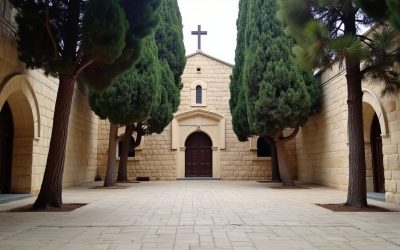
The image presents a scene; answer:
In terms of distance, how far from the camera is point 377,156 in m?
10.1

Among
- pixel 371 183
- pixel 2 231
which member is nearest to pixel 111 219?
pixel 2 231

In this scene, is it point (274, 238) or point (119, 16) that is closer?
point (274, 238)

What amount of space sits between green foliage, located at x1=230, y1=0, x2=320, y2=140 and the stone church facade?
0.92m

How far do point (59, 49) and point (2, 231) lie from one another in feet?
12.4

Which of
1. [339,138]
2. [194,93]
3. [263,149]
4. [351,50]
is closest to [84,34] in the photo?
[351,50]

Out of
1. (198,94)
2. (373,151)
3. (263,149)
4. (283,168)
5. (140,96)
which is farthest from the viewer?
(198,94)

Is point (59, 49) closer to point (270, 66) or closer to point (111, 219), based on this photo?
point (111, 219)

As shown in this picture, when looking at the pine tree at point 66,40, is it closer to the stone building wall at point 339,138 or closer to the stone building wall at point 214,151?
the stone building wall at point 339,138

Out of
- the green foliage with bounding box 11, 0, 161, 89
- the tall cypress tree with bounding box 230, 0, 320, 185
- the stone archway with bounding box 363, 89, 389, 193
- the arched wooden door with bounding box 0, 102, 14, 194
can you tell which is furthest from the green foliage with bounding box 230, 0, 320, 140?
the arched wooden door with bounding box 0, 102, 14, 194

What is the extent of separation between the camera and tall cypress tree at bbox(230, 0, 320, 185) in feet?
38.4

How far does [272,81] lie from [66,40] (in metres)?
6.44

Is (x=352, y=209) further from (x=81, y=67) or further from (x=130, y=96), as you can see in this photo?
(x=130, y=96)

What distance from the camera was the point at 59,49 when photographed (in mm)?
7418

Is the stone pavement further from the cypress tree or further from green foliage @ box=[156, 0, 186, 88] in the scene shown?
green foliage @ box=[156, 0, 186, 88]
